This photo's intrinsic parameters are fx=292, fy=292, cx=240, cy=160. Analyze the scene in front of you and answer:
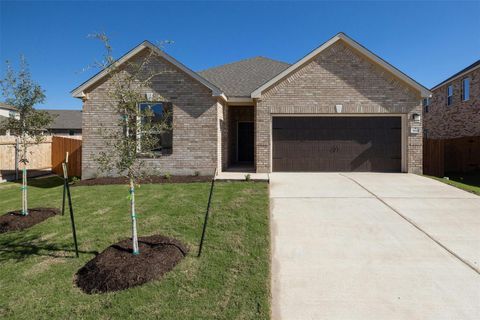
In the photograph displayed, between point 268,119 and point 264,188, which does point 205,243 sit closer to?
point 264,188

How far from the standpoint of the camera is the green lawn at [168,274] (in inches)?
137

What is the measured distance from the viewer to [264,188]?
9.38 m

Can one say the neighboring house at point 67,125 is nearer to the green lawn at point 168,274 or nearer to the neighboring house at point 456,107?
the green lawn at point 168,274

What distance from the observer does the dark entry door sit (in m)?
16.6

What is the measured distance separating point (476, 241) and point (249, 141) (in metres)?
12.4

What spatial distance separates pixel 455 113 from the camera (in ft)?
66.0

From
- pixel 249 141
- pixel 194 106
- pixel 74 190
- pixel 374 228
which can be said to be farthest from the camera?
pixel 249 141

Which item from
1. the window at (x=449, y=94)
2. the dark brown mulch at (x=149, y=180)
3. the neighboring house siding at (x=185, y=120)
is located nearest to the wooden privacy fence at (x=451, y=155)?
the window at (x=449, y=94)

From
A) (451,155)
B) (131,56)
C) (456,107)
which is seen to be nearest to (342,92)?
(131,56)

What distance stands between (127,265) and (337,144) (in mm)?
10496

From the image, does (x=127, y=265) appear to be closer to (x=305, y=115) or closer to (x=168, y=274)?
(x=168, y=274)

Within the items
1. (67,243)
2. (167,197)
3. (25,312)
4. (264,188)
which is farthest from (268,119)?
(25,312)

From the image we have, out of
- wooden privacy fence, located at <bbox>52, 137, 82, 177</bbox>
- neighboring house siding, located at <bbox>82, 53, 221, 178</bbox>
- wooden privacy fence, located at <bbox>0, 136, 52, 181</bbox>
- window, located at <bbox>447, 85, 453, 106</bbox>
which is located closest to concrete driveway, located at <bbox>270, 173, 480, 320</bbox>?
neighboring house siding, located at <bbox>82, 53, 221, 178</bbox>

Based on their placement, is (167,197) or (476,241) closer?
(476,241)
